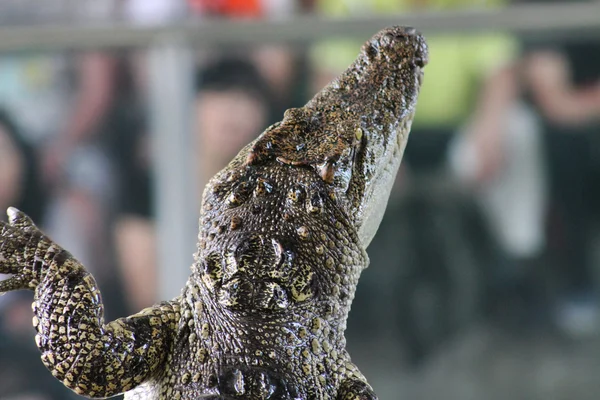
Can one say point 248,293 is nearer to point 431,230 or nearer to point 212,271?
point 212,271

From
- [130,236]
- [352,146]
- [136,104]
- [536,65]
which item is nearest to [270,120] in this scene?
[136,104]

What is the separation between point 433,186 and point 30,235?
1979 mm

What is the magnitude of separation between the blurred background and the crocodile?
1768 mm

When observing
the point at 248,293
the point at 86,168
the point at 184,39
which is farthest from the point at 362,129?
the point at 86,168

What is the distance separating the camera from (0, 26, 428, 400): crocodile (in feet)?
2.08

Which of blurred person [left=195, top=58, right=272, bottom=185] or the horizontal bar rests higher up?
the horizontal bar

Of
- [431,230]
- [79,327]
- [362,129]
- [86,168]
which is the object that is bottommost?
[79,327]

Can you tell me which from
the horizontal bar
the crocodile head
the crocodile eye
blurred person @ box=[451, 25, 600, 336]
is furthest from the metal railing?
the crocodile eye

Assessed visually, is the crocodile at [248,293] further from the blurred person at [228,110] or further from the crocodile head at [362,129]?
the blurred person at [228,110]

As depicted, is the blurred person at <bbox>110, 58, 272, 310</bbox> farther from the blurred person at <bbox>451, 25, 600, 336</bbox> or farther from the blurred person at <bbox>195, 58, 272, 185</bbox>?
the blurred person at <bbox>451, 25, 600, 336</bbox>

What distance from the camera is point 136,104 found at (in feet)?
8.27

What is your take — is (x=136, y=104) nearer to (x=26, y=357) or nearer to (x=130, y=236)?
(x=130, y=236)

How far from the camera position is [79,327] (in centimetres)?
64

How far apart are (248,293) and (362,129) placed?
0.64 ft
